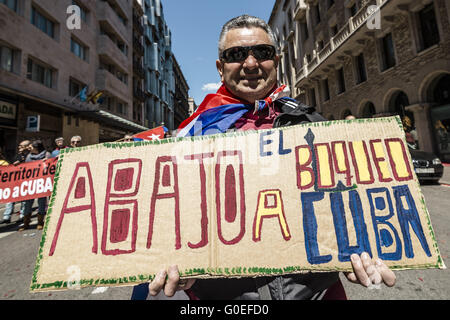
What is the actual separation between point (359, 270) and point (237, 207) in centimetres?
61

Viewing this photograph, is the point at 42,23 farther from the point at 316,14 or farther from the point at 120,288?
the point at 316,14

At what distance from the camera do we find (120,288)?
2.60 meters

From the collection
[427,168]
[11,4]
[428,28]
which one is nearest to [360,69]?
[428,28]

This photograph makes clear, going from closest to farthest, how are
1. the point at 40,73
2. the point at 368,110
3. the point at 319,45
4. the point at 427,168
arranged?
the point at 427,168 < the point at 40,73 < the point at 368,110 < the point at 319,45

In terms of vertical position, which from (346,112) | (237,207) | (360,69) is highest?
(360,69)

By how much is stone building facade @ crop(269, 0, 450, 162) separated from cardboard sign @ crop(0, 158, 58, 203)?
46.4 feet

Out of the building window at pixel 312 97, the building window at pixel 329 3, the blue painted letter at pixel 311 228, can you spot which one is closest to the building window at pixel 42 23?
the blue painted letter at pixel 311 228

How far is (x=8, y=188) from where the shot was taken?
4648 millimetres

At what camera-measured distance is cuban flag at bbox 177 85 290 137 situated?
4.58ft

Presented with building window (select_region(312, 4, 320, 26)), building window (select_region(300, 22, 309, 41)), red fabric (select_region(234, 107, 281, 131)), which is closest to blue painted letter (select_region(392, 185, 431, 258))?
red fabric (select_region(234, 107, 281, 131))

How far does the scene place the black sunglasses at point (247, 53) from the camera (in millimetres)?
1453

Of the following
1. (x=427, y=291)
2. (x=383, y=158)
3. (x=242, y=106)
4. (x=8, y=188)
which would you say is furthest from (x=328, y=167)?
(x=8, y=188)

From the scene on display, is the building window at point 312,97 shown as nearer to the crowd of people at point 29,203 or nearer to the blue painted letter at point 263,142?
the crowd of people at point 29,203

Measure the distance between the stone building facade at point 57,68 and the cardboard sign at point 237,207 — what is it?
11.3 m
